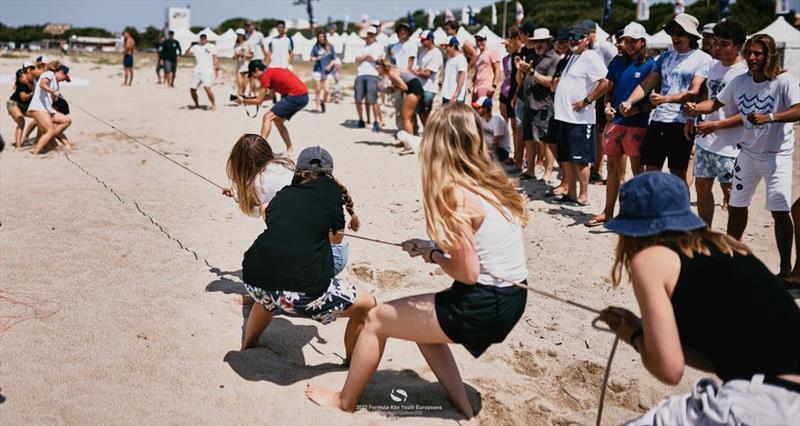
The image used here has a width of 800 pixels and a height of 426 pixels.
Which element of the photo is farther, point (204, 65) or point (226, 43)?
point (226, 43)

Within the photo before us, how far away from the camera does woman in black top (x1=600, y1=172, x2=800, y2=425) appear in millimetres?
2371

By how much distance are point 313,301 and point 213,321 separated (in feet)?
4.14

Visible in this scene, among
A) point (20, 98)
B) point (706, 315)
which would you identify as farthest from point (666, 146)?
point (20, 98)

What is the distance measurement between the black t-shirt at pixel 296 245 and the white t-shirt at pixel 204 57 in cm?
1286

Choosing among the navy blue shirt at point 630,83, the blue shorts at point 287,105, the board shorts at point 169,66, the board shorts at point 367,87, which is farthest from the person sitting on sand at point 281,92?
the board shorts at point 169,66

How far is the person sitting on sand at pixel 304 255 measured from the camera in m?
3.62

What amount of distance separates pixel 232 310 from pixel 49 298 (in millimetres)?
1252

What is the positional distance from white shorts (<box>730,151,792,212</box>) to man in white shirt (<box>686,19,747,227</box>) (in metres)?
0.38

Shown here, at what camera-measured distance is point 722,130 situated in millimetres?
5891

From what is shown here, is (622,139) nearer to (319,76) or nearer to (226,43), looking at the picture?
(319,76)

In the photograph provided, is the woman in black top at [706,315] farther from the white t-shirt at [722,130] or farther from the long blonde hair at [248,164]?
the white t-shirt at [722,130]

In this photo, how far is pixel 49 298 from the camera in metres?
4.88

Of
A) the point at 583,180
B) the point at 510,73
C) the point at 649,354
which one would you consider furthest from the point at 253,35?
the point at 649,354

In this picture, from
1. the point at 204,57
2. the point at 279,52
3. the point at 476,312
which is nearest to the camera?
the point at 476,312
